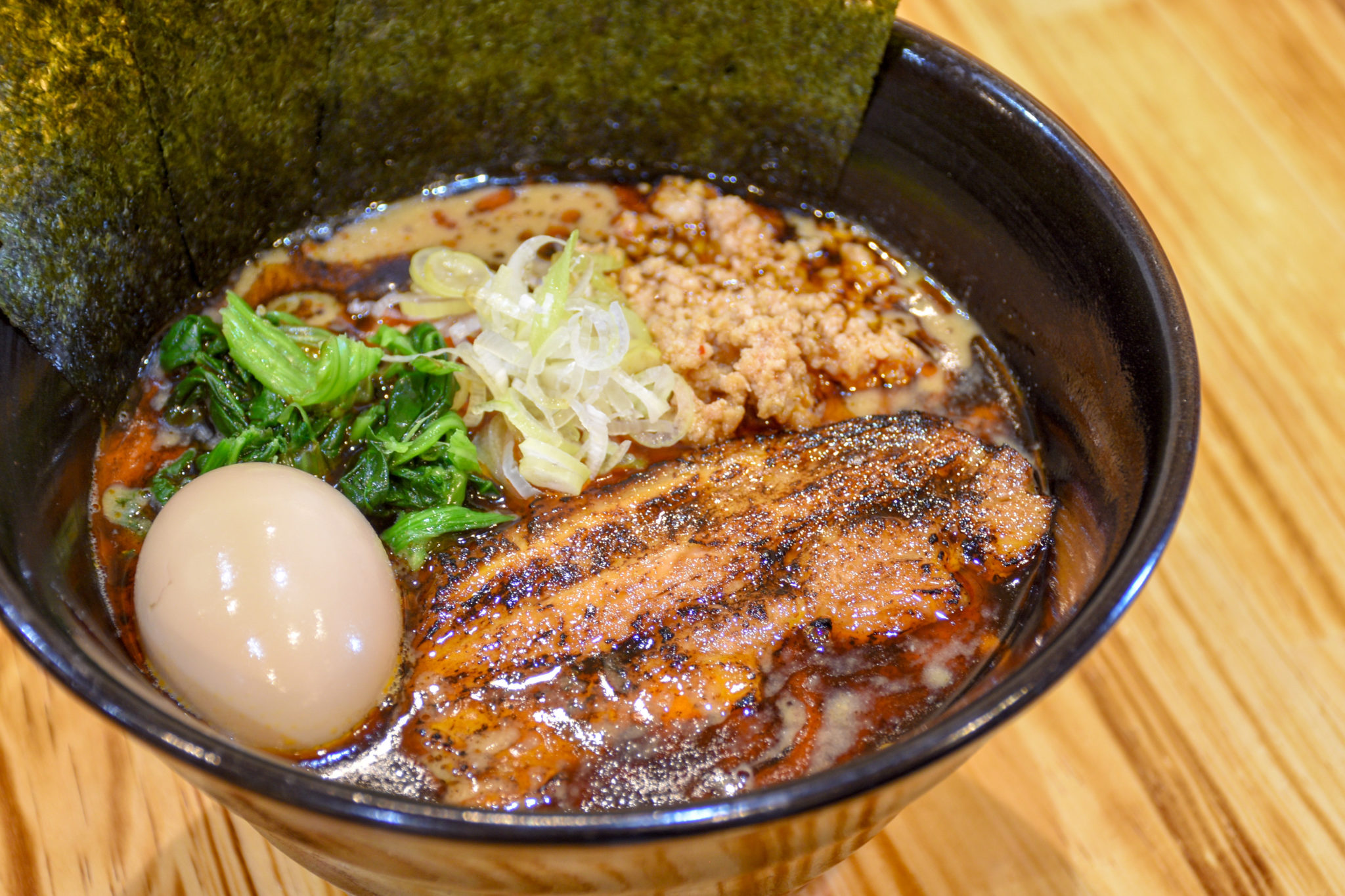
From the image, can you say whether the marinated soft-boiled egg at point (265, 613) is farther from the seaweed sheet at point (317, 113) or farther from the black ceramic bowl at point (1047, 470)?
the seaweed sheet at point (317, 113)

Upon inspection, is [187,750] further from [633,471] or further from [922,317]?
[922,317]

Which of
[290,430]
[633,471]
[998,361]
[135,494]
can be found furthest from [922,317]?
[135,494]

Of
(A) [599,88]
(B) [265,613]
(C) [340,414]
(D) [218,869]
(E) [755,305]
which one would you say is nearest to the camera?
(B) [265,613]

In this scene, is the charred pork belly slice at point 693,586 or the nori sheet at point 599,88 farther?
the nori sheet at point 599,88

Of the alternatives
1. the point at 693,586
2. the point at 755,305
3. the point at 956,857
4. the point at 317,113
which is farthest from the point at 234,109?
the point at 956,857

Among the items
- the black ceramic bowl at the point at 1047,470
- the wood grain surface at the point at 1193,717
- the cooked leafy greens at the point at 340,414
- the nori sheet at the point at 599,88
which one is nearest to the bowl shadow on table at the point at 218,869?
the wood grain surface at the point at 1193,717

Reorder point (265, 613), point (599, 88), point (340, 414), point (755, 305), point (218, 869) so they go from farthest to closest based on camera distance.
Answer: point (599, 88), point (755, 305), point (340, 414), point (218, 869), point (265, 613)

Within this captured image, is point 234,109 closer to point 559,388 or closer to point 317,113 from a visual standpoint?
point 317,113
